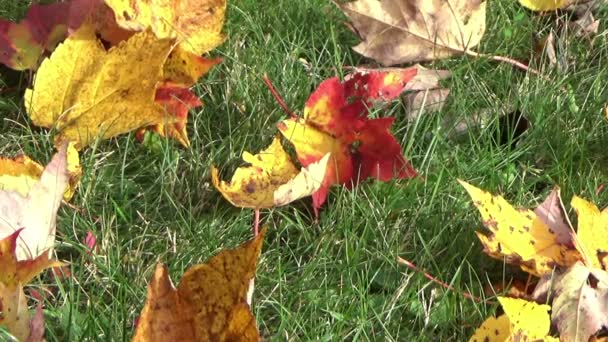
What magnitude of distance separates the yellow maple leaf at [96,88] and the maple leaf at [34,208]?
0.72 ft

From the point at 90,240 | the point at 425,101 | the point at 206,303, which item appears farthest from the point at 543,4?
the point at 206,303

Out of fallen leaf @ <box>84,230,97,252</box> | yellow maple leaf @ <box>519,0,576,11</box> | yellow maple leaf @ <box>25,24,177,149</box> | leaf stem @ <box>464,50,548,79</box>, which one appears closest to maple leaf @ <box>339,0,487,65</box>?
leaf stem @ <box>464,50,548,79</box>

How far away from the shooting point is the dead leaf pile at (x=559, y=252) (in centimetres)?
126

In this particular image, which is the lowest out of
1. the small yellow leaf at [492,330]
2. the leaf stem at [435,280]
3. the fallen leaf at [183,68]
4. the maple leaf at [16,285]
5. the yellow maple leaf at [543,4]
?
the leaf stem at [435,280]

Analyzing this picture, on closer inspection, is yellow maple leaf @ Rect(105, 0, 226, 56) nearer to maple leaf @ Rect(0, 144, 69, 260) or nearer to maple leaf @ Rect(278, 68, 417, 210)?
maple leaf @ Rect(278, 68, 417, 210)

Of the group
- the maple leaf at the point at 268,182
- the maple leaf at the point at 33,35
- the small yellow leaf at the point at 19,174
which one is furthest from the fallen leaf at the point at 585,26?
the small yellow leaf at the point at 19,174

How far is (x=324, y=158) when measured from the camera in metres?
1.39

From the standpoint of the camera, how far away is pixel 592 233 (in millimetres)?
1337

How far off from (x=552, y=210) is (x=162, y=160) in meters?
0.59

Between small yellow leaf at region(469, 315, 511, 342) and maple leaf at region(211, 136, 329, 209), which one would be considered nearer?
small yellow leaf at region(469, 315, 511, 342)

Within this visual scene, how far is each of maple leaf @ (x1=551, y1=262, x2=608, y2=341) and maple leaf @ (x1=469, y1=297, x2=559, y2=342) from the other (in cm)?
3

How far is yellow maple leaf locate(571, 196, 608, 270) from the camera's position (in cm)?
131

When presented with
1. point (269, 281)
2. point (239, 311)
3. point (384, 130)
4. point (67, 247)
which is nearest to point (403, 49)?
point (384, 130)

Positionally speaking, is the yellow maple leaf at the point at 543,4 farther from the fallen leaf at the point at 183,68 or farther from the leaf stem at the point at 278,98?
the fallen leaf at the point at 183,68
